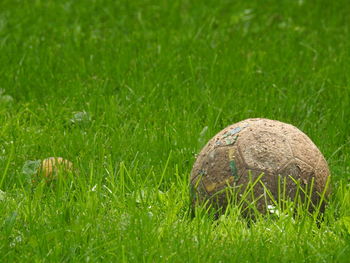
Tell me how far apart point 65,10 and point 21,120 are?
2382 mm

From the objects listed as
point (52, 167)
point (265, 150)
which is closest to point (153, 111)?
point (52, 167)

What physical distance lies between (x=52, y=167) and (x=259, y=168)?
1242 millimetres

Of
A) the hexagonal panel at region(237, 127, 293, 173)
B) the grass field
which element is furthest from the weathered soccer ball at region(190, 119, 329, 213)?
the grass field

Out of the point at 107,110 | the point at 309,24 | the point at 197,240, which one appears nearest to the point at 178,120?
the point at 107,110

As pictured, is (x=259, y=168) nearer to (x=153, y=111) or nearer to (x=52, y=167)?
(x=52, y=167)

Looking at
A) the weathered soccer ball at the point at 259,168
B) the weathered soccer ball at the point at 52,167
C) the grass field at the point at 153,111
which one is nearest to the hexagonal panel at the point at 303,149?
the weathered soccer ball at the point at 259,168

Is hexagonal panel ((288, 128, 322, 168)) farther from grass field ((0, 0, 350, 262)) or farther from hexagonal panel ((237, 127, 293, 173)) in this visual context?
grass field ((0, 0, 350, 262))

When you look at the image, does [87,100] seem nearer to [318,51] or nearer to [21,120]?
[21,120]

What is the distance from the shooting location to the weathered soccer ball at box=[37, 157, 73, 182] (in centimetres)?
414

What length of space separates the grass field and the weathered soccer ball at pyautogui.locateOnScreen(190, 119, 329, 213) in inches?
5.0

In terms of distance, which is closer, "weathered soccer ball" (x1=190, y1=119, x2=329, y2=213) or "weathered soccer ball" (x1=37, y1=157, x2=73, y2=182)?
"weathered soccer ball" (x1=190, y1=119, x2=329, y2=213)

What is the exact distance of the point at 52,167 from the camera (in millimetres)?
4145

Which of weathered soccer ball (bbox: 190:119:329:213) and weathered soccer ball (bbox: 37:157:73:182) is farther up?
weathered soccer ball (bbox: 190:119:329:213)

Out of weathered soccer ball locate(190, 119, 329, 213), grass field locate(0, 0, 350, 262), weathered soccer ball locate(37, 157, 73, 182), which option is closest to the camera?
grass field locate(0, 0, 350, 262)
